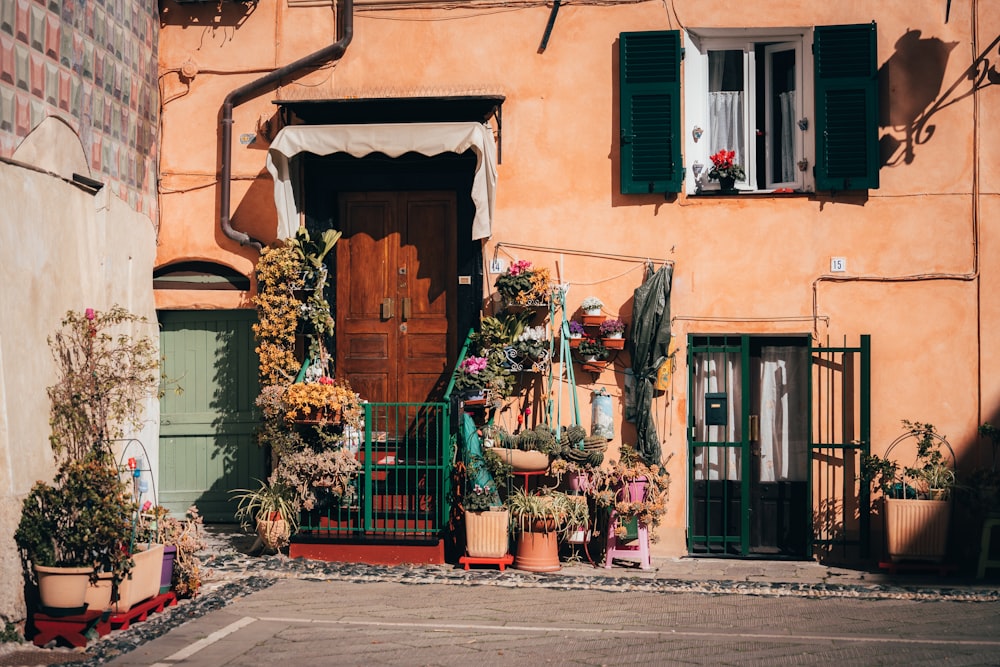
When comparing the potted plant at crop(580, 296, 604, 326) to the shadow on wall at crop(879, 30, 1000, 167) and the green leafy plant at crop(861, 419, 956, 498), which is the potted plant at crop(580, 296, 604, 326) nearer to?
the green leafy plant at crop(861, 419, 956, 498)

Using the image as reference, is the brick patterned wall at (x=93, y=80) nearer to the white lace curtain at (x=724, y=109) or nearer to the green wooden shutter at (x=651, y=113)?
the green wooden shutter at (x=651, y=113)

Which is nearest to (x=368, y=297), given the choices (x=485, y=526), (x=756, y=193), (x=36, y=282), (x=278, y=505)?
(x=278, y=505)

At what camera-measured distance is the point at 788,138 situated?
11438 millimetres

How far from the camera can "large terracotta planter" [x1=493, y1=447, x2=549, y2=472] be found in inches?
417

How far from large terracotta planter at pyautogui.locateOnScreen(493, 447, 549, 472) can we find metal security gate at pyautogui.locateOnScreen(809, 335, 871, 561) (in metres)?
2.65


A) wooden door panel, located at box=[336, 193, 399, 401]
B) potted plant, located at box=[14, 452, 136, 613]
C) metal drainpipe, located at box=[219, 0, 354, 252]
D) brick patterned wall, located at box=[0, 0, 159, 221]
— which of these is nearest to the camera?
potted plant, located at box=[14, 452, 136, 613]

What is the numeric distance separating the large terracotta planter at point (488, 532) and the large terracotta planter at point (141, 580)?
Result: 286 centimetres

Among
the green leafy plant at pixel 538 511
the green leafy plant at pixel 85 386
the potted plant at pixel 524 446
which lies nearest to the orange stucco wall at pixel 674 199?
the potted plant at pixel 524 446

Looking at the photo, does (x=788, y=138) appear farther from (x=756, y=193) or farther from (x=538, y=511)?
(x=538, y=511)

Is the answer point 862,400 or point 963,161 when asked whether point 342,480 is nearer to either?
point 862,400

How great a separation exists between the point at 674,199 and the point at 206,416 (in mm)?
5263

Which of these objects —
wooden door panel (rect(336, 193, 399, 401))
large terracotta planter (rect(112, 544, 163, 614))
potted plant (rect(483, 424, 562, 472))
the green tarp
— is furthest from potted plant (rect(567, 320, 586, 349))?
large terracotta planter (rect(112, 544, 163, 614))

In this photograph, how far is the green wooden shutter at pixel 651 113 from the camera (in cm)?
1120

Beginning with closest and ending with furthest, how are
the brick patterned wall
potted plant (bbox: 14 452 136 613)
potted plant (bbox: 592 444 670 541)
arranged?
1. potted plant (bbox: 14 452 136 613)
2. the brick patterned wall
3. potted plant (bbox: 592 444 670 541)
